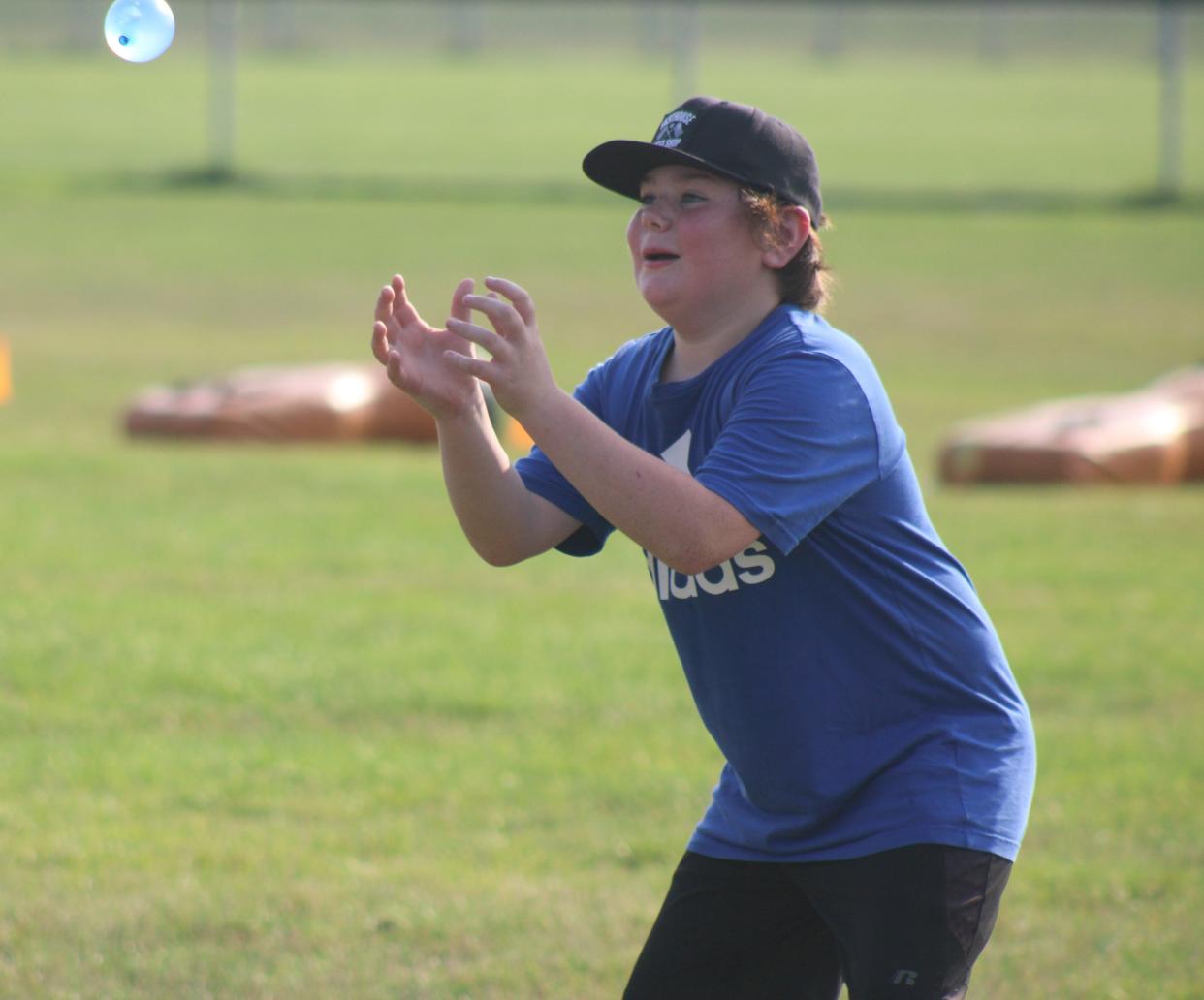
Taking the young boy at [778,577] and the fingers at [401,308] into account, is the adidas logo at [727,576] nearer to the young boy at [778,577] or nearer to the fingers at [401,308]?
the young boy at [778,577]

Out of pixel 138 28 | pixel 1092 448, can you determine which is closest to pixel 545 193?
pixel 1092 448

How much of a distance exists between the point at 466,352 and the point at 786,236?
0.59 metres

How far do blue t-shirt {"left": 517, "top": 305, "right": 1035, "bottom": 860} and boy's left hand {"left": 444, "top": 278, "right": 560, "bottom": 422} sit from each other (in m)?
0.32

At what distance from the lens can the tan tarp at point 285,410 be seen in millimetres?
13047

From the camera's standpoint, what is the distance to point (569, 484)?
3.75m

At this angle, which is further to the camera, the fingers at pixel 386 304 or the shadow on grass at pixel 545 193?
the shadow on grass at pixel 545 193

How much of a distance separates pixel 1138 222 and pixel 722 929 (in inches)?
1021

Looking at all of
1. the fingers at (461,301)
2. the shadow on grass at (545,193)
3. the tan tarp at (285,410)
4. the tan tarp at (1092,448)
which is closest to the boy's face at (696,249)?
the fingers at (461,301)

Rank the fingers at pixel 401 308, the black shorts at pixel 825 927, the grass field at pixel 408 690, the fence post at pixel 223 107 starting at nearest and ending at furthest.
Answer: the black shorts at pixel 825 927 → the fingers at pixel 401 308 → the grass field at pixel 408 690 → the fence post at pixel 223 107

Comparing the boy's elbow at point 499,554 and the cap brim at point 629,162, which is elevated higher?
the cap brim at point 629,162

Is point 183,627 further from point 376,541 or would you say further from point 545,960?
point 545,960

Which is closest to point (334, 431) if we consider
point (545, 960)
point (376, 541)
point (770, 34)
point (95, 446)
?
point (95, 446)

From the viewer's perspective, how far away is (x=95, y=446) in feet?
41.2

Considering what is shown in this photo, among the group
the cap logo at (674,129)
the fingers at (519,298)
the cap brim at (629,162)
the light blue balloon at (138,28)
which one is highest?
the light blue balloon at (138,28)
